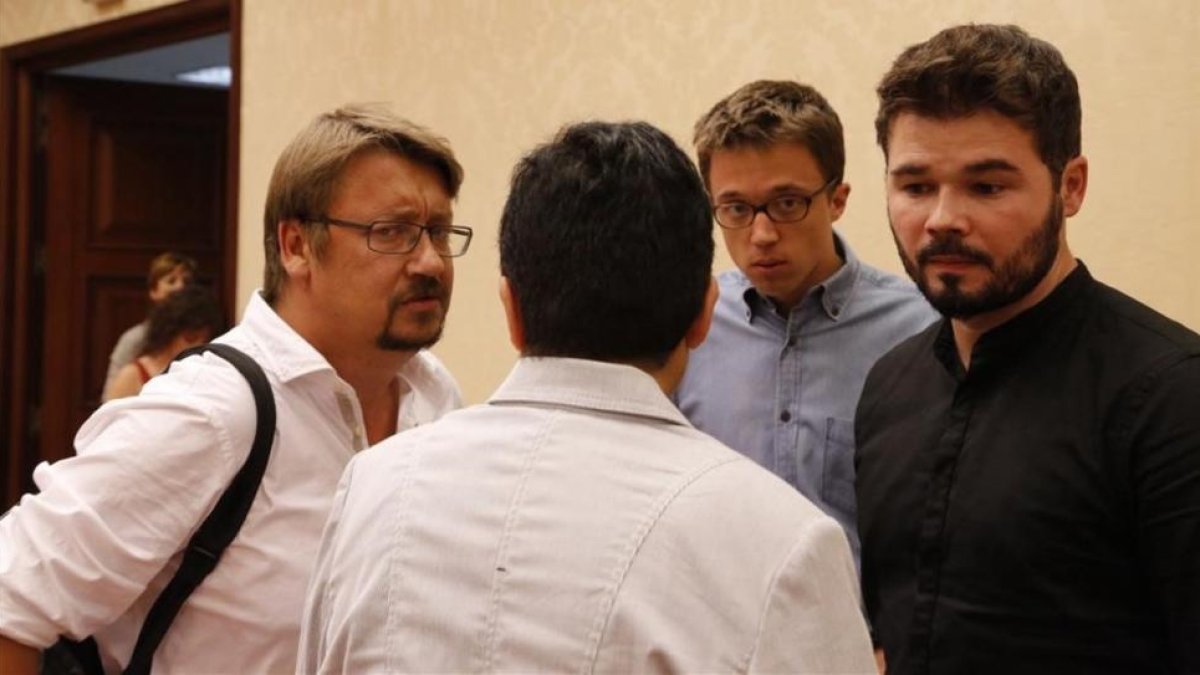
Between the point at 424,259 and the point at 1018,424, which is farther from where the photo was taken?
the point at 424,259

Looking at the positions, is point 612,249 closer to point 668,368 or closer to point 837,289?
point 668,368

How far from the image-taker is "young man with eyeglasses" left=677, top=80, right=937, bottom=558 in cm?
236

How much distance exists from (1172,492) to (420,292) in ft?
3.38

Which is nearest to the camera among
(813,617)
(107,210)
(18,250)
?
(813,617)

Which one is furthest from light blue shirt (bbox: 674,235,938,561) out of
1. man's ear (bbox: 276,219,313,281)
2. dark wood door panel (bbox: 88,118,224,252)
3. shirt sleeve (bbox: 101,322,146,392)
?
dark wood door panel (bbox: 88,118,224,252)

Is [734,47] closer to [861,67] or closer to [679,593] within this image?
[861,67]

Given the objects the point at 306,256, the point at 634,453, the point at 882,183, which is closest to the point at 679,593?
the point at 634,453

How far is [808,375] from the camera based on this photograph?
2396mm

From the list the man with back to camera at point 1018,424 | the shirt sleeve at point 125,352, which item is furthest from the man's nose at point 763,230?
the shirt sleeve at point 125,352

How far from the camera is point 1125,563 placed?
5.48 feet

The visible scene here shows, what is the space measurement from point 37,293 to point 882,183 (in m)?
4.17

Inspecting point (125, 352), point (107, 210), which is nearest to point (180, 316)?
point (125, 352)

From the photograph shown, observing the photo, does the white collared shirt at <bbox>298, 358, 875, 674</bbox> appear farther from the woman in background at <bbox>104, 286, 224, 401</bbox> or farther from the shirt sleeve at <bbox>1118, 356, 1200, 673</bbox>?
the woman in background at <bbox>104, 286, 224, 401</bbox>

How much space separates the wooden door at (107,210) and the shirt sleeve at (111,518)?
13.9 feet
